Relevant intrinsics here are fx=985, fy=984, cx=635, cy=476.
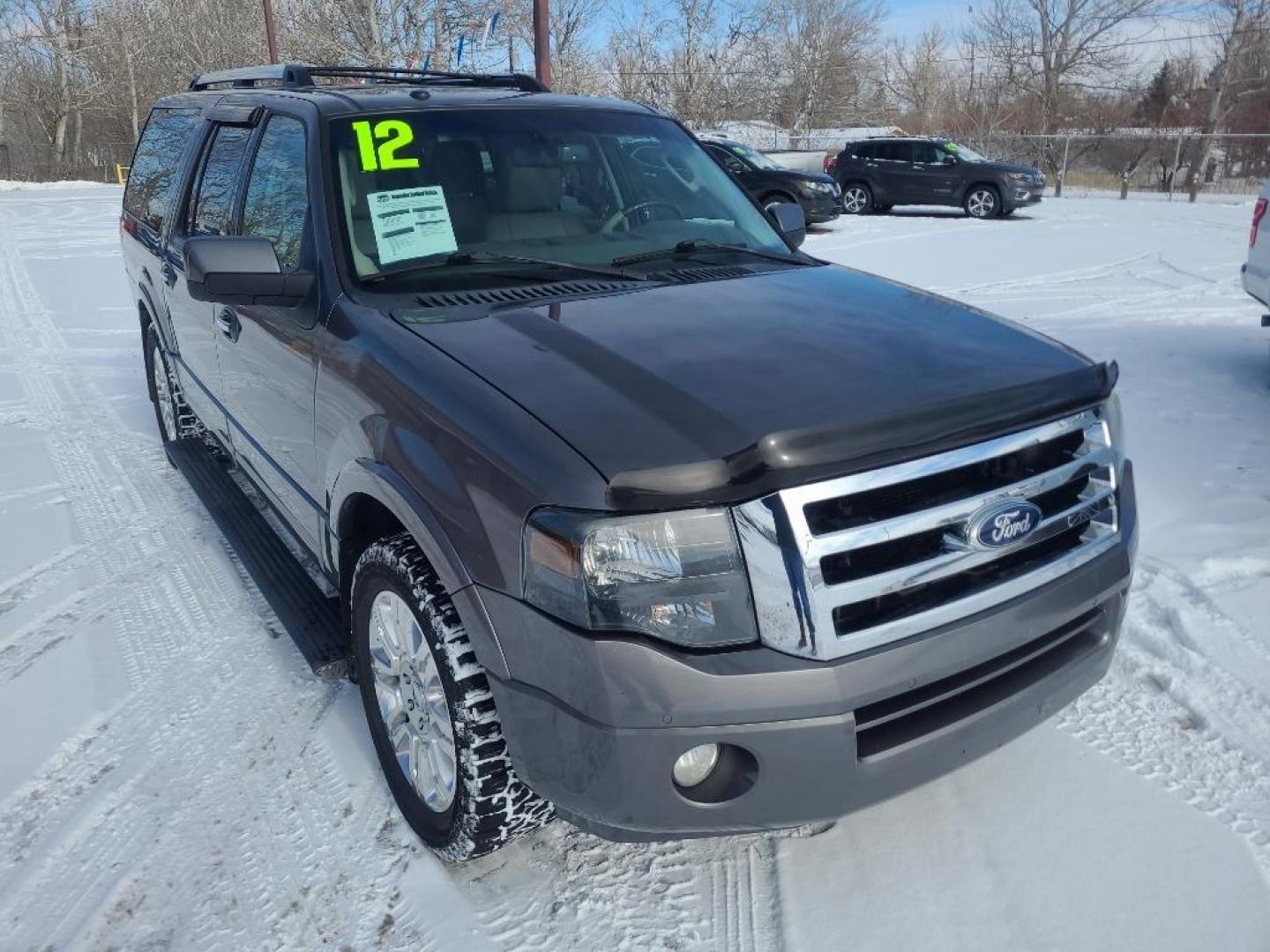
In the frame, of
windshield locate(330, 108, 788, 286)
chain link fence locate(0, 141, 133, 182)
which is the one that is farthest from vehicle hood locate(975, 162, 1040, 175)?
chain link fence locate(0, 141, 133, 182)

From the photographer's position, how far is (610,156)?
352 centimetres

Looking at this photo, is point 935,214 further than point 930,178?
Yes

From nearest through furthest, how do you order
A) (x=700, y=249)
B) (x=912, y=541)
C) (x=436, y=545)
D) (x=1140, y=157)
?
(x=912, y=541), (x=436, y=545), (x=700, y=249), (x=1140, y=157)

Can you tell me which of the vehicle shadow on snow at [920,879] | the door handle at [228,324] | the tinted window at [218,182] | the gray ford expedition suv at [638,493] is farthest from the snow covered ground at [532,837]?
the tinted window at [218,182]

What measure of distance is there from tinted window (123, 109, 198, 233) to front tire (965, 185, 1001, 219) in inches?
665

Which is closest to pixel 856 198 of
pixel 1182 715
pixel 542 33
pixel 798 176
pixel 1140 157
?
pixel 798 176

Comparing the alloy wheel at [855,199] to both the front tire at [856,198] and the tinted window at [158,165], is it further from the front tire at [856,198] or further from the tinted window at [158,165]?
the tinted window at [158,165]

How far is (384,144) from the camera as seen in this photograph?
3057 mm

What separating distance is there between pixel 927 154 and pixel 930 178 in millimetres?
511

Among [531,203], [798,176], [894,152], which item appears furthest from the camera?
[894,152]

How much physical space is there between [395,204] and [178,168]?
2.13 m

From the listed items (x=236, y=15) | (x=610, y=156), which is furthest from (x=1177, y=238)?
(x=236, y=15)

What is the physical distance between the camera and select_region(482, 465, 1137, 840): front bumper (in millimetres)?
1863

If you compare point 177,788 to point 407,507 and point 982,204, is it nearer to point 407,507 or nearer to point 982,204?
point 407,507
